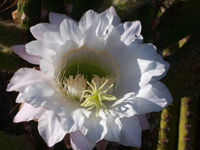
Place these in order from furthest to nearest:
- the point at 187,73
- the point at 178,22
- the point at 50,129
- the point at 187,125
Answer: the point at 187,125 < the point at 178,22 < the point at 187,73 < the point at 50,129

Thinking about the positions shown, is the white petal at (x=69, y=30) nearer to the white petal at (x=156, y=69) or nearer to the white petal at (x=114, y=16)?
the white petal at (x=114, y=16)

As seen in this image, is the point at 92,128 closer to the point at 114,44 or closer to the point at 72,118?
the point at 72,118

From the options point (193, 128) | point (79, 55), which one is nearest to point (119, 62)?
point (79, 55)

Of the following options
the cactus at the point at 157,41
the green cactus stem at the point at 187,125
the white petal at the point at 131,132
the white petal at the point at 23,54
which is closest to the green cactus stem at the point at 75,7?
the cactus at the point at 157,41

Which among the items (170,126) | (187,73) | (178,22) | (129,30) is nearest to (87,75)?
(129,30)

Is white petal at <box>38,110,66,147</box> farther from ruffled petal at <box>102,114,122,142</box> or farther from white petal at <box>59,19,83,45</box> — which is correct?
white petal at <box>59,19,83,45</box>

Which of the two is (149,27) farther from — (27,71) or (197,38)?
(27,71)
